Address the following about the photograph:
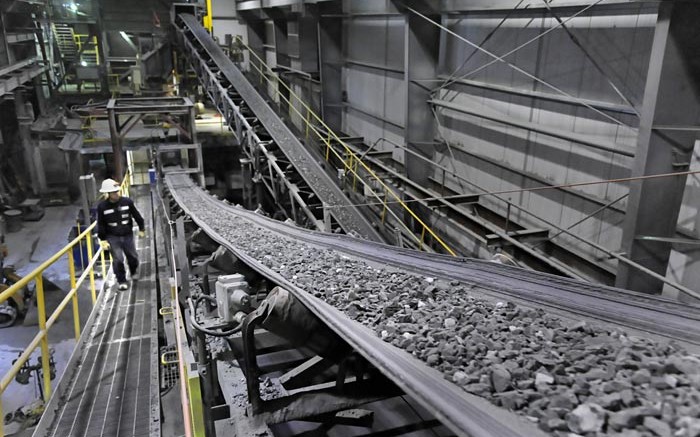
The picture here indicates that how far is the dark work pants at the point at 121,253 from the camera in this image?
583 cm

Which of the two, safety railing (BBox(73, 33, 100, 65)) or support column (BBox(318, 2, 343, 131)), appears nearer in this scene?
support column (BBox(318, 2, 343, 131))

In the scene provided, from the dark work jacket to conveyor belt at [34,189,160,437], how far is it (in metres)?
0.85

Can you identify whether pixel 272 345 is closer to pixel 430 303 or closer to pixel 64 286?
pixel 430 303

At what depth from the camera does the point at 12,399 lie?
19.1 ft

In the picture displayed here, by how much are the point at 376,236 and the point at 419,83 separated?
3.65 meters

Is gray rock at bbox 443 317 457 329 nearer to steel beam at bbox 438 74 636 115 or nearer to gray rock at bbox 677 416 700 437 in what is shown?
gray rock at bbox 677 416 700 437

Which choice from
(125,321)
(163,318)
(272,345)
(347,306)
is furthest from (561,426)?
(125,321)

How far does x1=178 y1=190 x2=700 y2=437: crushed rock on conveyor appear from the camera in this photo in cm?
150

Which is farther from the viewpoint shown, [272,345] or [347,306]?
[272,345]

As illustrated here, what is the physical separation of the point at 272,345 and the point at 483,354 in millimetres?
1631

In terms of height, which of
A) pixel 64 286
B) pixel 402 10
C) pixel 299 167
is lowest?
pixel 64 286

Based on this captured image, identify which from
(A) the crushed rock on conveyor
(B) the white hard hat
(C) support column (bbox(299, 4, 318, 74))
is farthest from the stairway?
(A) the crushed rock on conveyor

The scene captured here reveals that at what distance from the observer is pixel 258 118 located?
1016 centimetres

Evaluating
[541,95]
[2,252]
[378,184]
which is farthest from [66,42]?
[541,95]
